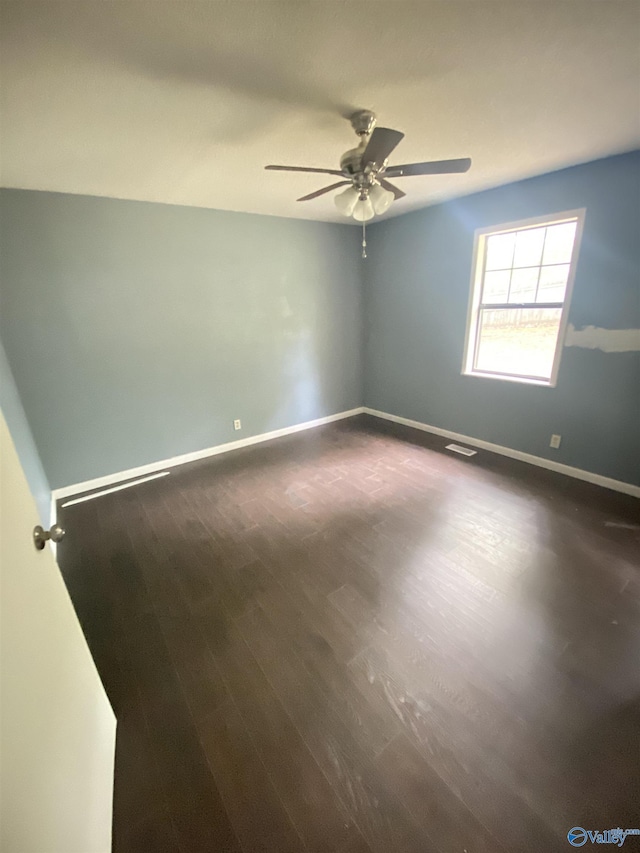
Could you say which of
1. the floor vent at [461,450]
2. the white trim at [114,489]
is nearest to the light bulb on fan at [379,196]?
the floor vent at [461,450]

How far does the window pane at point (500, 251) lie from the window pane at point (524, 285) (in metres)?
0.15

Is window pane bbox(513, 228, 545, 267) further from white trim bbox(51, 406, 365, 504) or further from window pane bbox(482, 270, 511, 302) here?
white trim bbox(51, 406, 365, 504)

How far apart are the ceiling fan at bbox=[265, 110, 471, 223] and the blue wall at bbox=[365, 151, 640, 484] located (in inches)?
64.5

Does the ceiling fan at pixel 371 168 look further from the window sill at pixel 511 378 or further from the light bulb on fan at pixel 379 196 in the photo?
the window sill at pixel 511 378

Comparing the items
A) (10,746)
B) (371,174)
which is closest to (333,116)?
(371,174)

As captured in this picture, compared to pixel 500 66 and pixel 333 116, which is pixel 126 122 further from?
pixel 500 66

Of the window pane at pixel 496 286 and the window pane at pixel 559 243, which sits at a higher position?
the window pane at pixel 559 243

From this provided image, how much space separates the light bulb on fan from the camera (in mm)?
1923

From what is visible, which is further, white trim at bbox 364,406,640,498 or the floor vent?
the floor vent

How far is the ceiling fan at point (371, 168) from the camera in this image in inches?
63.2

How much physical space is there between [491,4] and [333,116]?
83 cm

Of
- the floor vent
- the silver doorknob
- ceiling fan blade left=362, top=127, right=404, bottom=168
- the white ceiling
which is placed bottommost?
the floor vent

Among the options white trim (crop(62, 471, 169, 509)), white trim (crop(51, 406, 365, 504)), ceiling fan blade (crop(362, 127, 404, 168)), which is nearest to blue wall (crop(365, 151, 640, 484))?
white trim (crop(51, 406, 365, 504))

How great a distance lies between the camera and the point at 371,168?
69.6 inches
